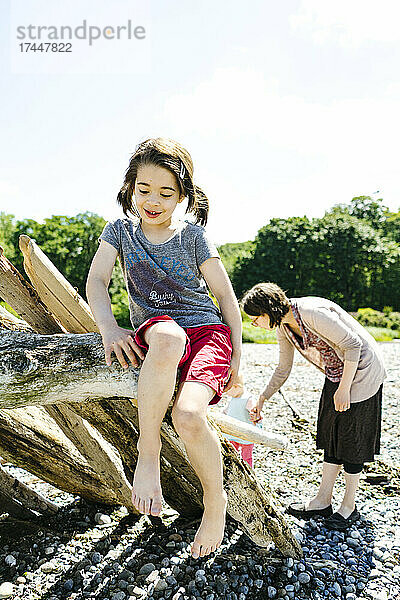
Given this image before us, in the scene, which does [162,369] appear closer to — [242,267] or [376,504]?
→ [376,504]

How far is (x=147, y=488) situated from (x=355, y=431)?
2527 millimetres

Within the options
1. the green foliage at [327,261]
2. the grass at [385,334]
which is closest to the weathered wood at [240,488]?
the grass at [385,334]

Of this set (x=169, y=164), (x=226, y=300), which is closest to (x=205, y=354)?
(x=226, y=300)

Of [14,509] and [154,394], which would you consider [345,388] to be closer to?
[154,394]

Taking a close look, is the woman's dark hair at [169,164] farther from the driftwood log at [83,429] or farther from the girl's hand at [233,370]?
the girl's hand at [233,370]

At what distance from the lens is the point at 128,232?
9.80 feet

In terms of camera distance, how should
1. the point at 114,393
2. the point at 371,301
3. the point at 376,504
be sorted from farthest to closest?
the point at 371,301
the point at 376,504
the point at 114,393

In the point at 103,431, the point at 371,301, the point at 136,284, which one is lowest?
the point at 371,301

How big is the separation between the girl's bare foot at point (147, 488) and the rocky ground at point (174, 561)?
122 cm

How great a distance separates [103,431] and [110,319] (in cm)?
111

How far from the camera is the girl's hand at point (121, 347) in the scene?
2.61 metres

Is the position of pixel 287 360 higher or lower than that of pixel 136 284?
lower

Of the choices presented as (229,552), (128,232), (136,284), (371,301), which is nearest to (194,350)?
(136,284)

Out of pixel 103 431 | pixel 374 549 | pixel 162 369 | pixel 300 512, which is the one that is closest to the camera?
pixel 162 369
